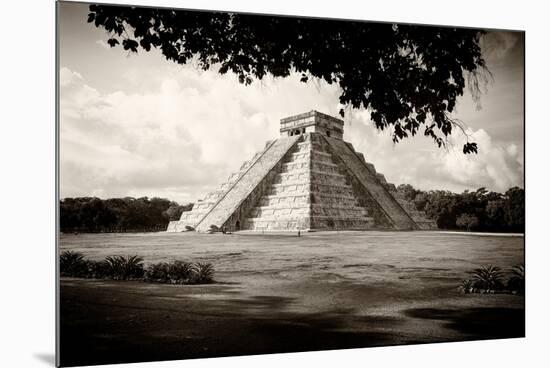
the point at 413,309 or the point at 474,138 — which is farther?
the point at 474,138

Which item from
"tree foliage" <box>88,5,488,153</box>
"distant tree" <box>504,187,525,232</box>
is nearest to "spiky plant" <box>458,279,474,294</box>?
"distant tree" <box>504,187,525,232</box>

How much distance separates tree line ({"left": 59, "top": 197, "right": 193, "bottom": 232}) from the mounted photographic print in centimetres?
2

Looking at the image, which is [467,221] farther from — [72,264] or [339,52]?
[72,264]

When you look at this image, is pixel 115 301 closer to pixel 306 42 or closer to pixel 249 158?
pixel 249 158

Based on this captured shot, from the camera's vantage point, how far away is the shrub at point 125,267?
7750 mm

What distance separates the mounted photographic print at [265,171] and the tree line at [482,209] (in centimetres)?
3

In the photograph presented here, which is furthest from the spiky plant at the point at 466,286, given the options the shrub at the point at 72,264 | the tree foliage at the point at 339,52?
the shrub at the point at 72,264

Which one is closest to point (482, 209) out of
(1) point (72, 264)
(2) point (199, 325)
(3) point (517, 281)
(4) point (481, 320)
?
(3) point (517, 281)

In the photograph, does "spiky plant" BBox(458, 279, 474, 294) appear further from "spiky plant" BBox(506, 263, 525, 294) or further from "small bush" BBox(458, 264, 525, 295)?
"spiky plant" BBox(506, 263, 525, 294)

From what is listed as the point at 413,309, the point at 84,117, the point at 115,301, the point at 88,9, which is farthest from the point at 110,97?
the point at 413,309

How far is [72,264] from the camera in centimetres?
752

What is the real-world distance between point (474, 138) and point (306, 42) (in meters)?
3.20

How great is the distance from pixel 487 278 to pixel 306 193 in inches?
130

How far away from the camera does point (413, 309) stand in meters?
8.52
